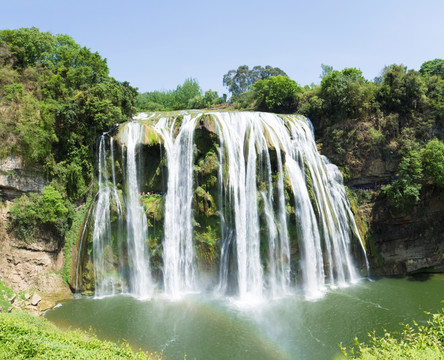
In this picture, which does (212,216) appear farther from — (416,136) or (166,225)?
(416,136)

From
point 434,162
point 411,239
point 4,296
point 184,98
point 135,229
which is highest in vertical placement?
point 184,98

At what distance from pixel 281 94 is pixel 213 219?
52.9 feet

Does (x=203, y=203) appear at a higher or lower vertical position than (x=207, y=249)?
higher

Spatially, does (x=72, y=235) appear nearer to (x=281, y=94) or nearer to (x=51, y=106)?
(x=51, y=106)

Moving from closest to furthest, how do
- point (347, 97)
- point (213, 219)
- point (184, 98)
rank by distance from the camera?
point (213, 219), point (347, 97), point (184, 98)

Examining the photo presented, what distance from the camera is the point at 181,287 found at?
1606 cm

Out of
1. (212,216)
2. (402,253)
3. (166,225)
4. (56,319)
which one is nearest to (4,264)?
(56,319)

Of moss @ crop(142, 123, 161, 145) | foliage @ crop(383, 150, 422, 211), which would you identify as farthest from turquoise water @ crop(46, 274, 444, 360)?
moss @ crop(142, 123, 161, 145)

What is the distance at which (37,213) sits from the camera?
15.6 meters

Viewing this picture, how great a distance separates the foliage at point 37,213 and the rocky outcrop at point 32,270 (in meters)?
0.47

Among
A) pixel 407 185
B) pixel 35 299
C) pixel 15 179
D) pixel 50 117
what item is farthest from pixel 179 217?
pixel 407 185

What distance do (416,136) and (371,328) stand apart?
1389 centimetres

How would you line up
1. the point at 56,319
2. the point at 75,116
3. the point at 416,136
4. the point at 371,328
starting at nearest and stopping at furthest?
the point at 371,328, the point at 56,319, the point at 75,116, the point at 416,136

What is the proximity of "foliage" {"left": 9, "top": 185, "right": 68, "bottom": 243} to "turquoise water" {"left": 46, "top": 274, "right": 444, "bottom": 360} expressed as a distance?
4.42 m
